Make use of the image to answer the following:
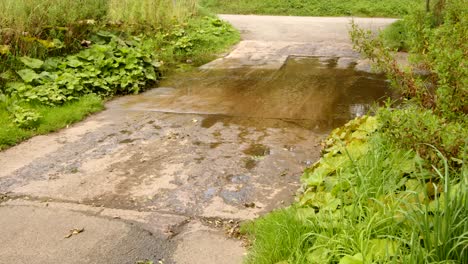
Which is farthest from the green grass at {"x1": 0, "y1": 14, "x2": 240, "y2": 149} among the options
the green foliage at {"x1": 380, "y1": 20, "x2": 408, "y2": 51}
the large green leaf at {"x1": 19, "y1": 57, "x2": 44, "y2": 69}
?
the green foliage at {"x1": 380, "y1": 20, "x2": 408, "y2": 51}

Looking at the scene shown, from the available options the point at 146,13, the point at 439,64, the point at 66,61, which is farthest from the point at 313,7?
the point at 439,64

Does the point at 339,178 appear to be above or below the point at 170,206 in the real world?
above

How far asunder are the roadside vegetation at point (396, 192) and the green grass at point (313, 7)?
13196 mm

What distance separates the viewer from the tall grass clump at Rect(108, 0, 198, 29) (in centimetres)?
1073

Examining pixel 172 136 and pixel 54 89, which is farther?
pixel 54 89

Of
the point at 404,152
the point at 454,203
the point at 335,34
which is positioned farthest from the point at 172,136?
the point at 335,34

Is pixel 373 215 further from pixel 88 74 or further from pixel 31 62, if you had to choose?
pixel 31 62

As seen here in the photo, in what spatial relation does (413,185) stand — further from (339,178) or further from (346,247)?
(346,247)

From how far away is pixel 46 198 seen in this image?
440cm

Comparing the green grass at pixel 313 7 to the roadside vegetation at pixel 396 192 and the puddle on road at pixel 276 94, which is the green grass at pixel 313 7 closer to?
the puddle on road at pixel 276 94

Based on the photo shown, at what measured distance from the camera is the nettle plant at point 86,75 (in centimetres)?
702

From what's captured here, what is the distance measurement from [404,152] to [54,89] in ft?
16.6

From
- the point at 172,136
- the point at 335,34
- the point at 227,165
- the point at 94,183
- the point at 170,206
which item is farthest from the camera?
the point at 335,34

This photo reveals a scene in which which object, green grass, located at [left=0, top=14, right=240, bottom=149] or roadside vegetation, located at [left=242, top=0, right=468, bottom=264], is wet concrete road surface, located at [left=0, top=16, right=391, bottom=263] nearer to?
green grass, located at [left=0, top=14, right=240, bottom=149]
